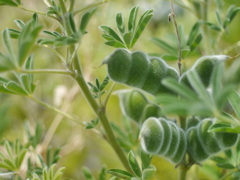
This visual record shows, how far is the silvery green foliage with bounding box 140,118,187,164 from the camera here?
608 millimetres

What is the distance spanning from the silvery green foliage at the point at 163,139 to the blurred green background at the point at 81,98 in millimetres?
480

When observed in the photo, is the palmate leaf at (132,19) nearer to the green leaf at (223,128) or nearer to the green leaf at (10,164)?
the green leaf at (223,128)

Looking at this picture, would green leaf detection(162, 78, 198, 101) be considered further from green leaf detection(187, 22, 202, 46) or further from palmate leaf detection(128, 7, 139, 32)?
green leaf detection(187, 22, 202, 46)

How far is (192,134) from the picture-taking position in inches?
26.4

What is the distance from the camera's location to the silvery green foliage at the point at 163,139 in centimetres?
61

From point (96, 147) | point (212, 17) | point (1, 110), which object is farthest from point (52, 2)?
point (212, 17)

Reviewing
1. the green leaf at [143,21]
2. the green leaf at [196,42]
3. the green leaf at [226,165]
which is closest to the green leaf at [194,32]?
the green leaf at [196,42]

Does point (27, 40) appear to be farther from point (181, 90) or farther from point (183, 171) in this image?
point (183, 171)

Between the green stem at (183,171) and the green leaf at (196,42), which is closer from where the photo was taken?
the green stem at (183,171)

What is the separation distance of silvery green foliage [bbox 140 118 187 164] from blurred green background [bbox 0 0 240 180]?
0.48 metres

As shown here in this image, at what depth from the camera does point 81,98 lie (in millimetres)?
1576

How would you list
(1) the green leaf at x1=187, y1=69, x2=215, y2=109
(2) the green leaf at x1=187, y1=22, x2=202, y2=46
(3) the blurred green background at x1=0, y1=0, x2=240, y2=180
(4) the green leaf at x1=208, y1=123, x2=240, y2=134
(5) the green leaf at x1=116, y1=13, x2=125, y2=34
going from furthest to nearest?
(3) the blurred green background at x1=0, y1=0, x2=240, y2=180
(2) the green leaf at x1=187, y1=22, x2=202, y2=46
(5) the green leaf at x1=116, y1=13, x2=125, y2=34
(4) the green leaf at x1=208, y1=123, x2=240, y2=134
(1) the green leaf at x1=187, y1=69, x2=215, y2=109

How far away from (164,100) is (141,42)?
1.05m

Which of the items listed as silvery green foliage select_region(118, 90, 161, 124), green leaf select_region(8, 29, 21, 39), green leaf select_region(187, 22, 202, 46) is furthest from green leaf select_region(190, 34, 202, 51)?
green leaf select_region(8, 29, 21, 39)
